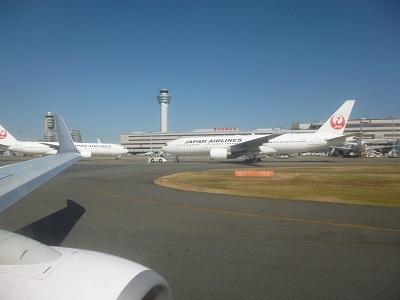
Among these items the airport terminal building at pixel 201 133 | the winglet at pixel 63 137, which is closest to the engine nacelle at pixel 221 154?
the winglet at pixel 63 137

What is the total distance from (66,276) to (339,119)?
4407 centimetres

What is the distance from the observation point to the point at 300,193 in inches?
559

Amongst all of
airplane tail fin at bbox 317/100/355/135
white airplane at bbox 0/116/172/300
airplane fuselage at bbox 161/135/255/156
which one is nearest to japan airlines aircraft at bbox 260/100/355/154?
airplane tail fin at bbox 317/100/355/135

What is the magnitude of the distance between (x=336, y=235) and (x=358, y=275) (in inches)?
96.6

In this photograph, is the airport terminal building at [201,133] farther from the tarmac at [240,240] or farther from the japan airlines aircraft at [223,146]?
the tarmac at [240,240]

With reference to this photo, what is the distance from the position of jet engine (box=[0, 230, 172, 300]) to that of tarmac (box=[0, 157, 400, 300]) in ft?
7.20

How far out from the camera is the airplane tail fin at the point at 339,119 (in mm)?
40406

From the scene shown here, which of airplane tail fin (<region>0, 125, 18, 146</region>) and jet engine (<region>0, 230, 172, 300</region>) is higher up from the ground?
airplane tail fin (<region>0, 125, 18, 146</region>)

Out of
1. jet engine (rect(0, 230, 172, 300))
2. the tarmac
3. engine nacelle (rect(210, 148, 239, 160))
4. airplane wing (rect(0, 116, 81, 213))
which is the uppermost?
engine nacelle (rect(210, 148, 239, 160))

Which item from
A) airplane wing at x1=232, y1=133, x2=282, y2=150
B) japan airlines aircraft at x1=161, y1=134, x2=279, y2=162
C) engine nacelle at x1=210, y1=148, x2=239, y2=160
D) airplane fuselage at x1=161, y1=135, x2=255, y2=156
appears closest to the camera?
engine nacelle at x1=210, y1=148, x2=239, y2=160

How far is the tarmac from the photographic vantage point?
15.2ft

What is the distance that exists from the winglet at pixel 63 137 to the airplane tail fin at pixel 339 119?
38.4 m

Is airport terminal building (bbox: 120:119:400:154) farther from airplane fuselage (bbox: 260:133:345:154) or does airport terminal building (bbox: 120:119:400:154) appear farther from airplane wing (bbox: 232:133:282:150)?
airplane wing (bbox: 232:133:282:150)

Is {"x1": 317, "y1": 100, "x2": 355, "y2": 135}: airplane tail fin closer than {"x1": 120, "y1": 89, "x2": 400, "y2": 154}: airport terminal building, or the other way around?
{"x1": 317, "y1": 100, "x2": 355, "y2": 135}: airplane tail fin
